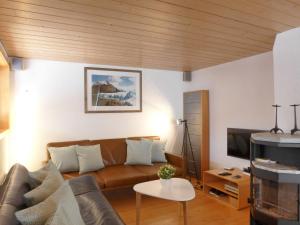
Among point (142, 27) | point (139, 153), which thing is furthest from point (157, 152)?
point (142, 27)

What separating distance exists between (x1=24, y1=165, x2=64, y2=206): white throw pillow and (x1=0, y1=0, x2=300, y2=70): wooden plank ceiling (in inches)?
54.7

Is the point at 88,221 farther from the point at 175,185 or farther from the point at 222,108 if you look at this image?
the point at 222,108

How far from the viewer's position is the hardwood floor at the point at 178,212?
2734mm

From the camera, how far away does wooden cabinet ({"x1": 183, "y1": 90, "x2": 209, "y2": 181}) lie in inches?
164

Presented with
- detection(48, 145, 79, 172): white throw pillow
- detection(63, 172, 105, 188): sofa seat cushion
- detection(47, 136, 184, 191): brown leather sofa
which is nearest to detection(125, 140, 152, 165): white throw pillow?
detection(47, 136, 184, 191): brown leather sofa

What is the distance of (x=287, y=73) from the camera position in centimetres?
236

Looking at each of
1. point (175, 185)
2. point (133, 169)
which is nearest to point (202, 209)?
point (175, 185)

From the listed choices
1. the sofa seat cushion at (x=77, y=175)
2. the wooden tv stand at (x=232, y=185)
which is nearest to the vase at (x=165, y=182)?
the sofa seat cushion at (x=77, y=175)

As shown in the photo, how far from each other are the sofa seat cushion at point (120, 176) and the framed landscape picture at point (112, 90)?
1140 millimetres

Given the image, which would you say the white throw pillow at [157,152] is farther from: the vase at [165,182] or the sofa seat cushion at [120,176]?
the vase at [165,182]

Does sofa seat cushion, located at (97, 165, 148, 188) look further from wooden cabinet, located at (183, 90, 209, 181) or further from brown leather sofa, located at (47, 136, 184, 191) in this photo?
Answer: wooden cabinet, located at (183, 90, 209, 181)

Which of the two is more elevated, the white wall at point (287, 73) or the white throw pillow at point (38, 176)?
the white wall at point (287, 73)

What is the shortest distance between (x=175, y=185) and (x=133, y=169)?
3.33 ft

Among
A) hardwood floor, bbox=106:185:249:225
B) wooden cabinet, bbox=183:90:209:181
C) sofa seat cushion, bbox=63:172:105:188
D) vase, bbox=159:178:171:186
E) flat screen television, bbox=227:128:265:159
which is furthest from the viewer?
wooden cabinet, bbox=183:90:209:181
